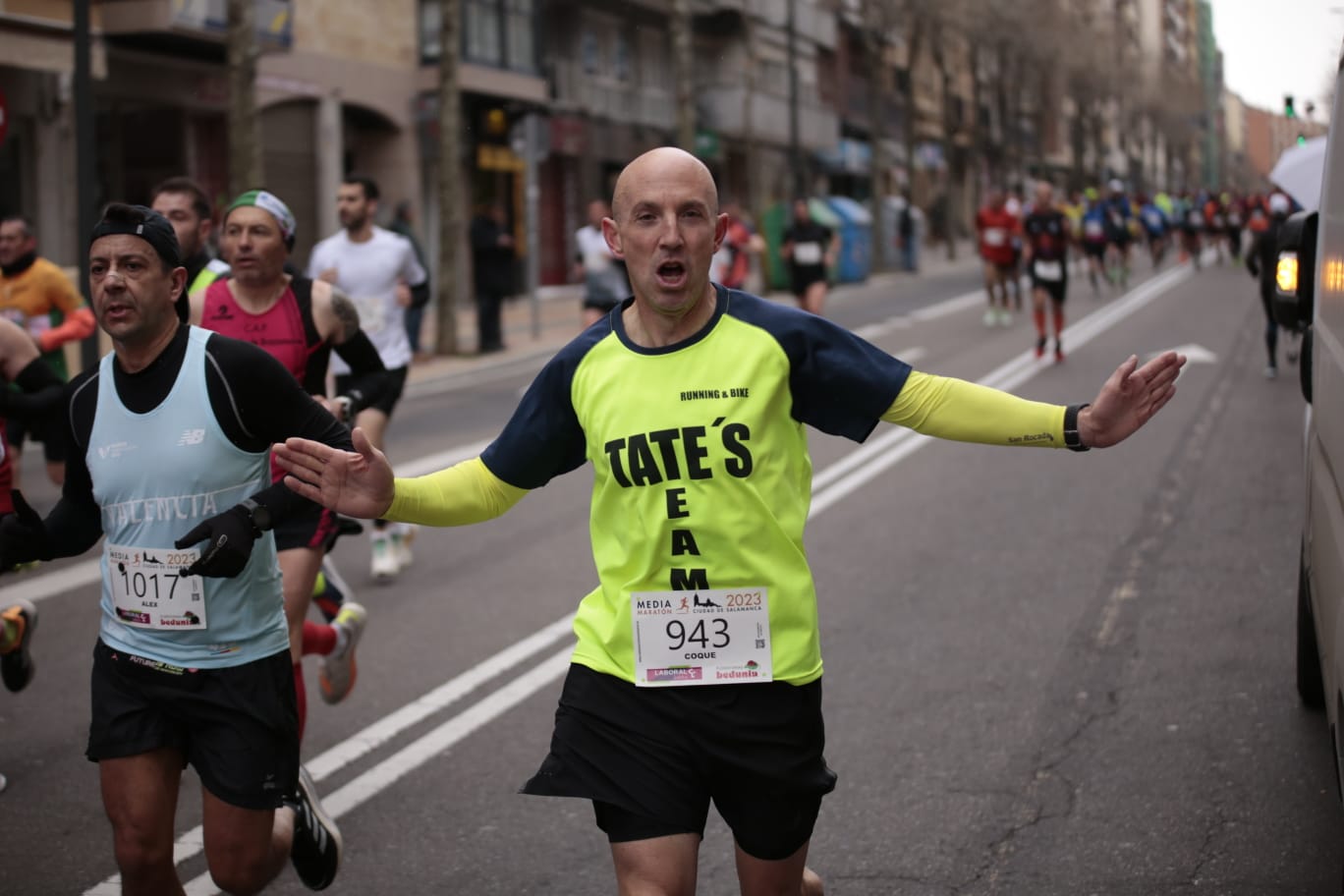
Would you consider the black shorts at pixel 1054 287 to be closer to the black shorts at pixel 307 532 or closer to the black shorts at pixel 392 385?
the black shorts at pixel 392 385

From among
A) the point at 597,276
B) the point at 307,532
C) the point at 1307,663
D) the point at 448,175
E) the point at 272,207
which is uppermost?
the point at 448,175

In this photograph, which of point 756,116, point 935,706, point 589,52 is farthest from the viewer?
point 756,116

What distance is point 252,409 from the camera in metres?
4.05

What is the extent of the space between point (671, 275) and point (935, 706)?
3487 millimetres

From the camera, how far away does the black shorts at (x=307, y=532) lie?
5.50 metres

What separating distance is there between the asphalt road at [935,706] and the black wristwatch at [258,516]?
4.54 feet

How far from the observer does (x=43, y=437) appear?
6.98 metres

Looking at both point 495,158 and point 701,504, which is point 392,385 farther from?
point 495,158

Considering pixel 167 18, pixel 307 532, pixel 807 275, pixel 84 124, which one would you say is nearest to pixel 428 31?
pixel 167 18

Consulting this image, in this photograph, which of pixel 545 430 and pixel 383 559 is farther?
pixel 383 559

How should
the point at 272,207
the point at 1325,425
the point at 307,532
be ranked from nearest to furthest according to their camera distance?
the point at 1325,425, the point at 307,532, the point at 272,207

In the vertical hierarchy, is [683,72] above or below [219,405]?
above

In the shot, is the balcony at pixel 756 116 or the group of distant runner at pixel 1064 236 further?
the balcony at pixel 756 116

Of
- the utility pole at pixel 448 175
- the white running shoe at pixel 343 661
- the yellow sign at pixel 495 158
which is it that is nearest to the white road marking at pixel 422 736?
the white running shoe at pixel 343 661
